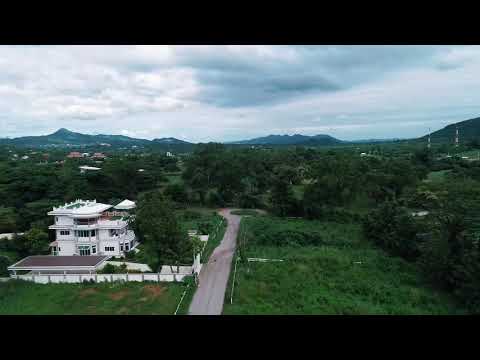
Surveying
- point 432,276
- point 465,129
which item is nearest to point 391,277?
point 432,276

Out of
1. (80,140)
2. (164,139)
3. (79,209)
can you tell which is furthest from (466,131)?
(80,140)

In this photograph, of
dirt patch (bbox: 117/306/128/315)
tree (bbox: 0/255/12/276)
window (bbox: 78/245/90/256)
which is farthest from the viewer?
window (bbox: 78/245/90/256)

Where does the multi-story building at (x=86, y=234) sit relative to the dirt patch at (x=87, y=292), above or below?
above

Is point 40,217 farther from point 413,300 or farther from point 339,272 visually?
point 413,300

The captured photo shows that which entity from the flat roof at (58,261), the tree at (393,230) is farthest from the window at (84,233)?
the tree at (393,230)

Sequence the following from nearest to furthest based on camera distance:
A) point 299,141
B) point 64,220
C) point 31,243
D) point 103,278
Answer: point 103,278 → point 31,243 → point 64,220 → point 299,141

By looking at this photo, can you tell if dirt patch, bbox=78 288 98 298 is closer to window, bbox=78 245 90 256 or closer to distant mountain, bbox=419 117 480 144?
window, bbox=78 245 90 256

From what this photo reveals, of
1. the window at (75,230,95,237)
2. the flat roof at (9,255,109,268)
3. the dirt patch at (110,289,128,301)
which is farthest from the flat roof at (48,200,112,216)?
the dirt patch at (110,289,128,301)

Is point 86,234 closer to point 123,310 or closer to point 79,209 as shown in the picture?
point 79,209

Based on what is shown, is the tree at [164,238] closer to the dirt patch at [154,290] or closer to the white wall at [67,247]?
the dirt patch at [154,290]
